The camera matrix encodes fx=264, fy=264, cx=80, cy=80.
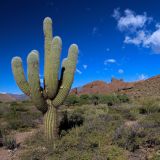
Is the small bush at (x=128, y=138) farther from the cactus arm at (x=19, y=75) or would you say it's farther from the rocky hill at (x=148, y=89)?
the rocky hill at (x=148, y=89)

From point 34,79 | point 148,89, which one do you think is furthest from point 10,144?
point 148,89

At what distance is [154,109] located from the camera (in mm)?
13375

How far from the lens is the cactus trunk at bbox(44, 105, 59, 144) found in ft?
26.5

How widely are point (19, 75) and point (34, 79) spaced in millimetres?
689

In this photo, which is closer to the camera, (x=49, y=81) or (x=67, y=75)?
(x=49, y=81)

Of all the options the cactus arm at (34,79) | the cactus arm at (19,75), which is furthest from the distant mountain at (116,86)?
the cactus arm at (34,79)

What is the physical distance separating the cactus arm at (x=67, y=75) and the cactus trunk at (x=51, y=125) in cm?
25

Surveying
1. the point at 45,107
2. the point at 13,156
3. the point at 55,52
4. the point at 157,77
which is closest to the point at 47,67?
the point at 55,52

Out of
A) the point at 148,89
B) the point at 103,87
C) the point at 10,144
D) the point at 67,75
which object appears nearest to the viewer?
the point at 10,144

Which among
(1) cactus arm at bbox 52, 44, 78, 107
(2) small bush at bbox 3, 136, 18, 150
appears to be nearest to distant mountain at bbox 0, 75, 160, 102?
(1) cactus arm at bbox 52, 44, 78, 107

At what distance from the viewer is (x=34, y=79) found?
801 centimetres

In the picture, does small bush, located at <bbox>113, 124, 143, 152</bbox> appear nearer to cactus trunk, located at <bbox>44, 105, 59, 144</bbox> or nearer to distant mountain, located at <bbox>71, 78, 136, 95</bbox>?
cactus trunk, located at <bbox>44, 105, 59, 144</bbox>

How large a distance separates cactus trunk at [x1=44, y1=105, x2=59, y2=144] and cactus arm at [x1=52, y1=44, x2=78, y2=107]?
0.25m

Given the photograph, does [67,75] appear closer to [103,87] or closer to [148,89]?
[148,89]
